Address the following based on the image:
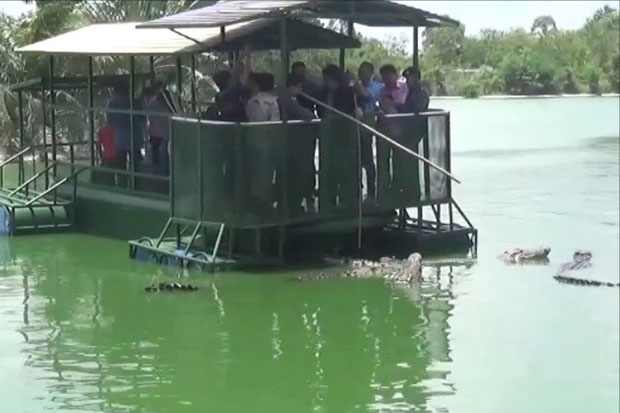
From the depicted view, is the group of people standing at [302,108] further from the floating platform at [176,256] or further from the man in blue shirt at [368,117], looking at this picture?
the floating platform at [176,256]

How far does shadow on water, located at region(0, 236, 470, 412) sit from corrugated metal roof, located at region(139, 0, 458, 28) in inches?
98.2

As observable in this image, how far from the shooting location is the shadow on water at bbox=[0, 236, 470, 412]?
782cm

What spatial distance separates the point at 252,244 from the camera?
12.3m

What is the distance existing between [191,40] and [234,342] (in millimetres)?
4854

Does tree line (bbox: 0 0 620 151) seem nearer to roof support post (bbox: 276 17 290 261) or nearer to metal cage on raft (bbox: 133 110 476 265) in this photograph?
metal cage on raft (bbox: 133 110 476 265)

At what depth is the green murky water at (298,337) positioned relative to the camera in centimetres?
773

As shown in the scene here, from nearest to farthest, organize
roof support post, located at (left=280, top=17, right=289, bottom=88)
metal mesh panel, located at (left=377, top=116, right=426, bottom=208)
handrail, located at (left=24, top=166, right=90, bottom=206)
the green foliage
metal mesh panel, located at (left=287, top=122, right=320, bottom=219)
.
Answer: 1. roof support post, located at (left=280, top=17, right=289, bottom=88)
2. metal mesh panel, located at (left=287, top=122, right=320, bottom=219)
3. metal mesh panel, located at (left=377, top=116, right=426, bottom=208)
4. handrail, located at (left=24, top=166, right=90, bottom=206)
5. the green foliage

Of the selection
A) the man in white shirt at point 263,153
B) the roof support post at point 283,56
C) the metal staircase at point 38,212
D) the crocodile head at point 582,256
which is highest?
the roof support post at point 283,56

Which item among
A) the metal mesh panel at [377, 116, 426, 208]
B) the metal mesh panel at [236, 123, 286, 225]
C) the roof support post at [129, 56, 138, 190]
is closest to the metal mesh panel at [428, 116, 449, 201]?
the metal mesh panel at [377, 116, 426, 208]

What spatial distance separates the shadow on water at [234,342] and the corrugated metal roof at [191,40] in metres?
2.50

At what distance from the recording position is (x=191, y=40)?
13.2 meters

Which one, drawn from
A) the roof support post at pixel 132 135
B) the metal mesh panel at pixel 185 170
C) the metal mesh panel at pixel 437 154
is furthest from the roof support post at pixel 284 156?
the roof support post at pixel 132 135

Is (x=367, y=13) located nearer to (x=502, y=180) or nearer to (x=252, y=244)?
(x=252, y=244)

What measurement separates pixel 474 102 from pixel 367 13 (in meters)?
34.7
